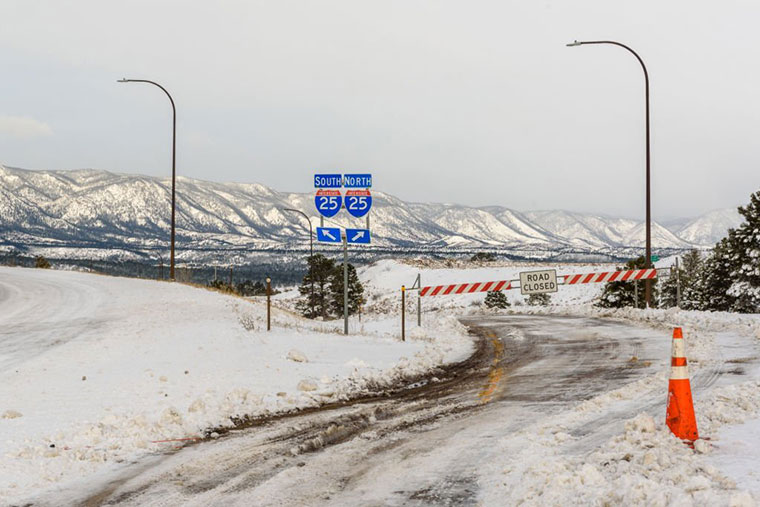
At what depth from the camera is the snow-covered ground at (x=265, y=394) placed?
499 centimetres

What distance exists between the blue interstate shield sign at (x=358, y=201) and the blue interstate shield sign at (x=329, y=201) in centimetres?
25

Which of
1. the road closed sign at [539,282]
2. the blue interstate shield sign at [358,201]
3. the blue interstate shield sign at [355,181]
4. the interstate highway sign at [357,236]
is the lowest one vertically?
the road closed sign at [539,282]

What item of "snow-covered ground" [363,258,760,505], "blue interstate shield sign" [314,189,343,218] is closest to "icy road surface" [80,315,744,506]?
"snow-covered ground" [363,258,760,505]

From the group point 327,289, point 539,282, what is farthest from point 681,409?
point 327,289

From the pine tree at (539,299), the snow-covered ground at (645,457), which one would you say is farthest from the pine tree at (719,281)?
the snow-covered ground at (645,457)

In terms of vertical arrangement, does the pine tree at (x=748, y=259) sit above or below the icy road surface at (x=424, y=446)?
above

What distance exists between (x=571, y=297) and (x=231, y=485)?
4073 inches

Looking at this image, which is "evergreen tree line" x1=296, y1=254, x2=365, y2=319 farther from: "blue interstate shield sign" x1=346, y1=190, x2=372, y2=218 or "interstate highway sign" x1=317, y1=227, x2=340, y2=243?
"blue interstate shield sign" x1=346, y1=190, x2=372, y2=218

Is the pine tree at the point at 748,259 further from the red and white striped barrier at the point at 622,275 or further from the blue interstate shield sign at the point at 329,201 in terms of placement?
the blue interstate shield sign at the point at 329,201

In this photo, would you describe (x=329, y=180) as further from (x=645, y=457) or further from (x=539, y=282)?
(x=645, y=457)

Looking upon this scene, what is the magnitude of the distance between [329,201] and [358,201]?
80 centimetres

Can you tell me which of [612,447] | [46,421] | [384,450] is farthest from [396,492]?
[46,421]

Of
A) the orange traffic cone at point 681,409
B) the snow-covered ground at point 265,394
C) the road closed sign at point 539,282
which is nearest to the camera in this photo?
the snow-covered ground at point 265,394

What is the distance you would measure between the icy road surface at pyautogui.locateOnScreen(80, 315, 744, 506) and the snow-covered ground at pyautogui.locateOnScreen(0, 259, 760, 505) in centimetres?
7
